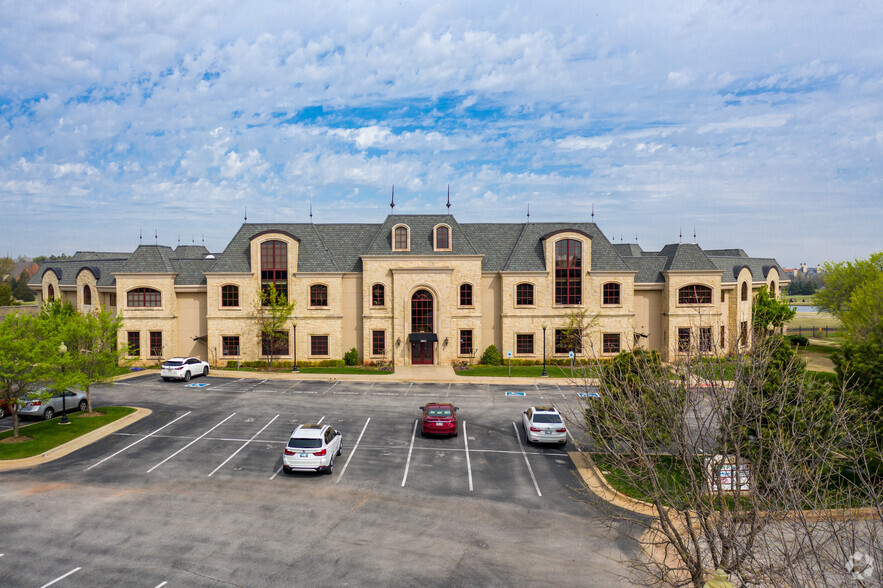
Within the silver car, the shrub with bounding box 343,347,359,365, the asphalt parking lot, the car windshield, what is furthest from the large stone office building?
the car windshield

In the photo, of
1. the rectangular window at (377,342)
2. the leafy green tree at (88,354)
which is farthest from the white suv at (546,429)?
the rectangular window at (377,342)

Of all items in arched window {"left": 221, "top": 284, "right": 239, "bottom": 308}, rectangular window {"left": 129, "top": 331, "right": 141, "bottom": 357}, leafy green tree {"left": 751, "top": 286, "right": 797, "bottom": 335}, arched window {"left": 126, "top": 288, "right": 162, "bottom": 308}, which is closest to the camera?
arched window {"left": 221, "top": 284, "right": 239, "bottom": 308}

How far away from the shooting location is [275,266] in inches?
1831

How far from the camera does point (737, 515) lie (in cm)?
999

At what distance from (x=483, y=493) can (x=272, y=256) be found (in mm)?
32989

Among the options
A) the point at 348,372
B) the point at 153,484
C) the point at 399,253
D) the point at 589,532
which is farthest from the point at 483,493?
the point at 399,253

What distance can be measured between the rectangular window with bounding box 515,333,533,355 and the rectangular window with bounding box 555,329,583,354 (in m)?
2.24

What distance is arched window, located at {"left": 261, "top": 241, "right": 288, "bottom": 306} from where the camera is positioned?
4644 centimetres

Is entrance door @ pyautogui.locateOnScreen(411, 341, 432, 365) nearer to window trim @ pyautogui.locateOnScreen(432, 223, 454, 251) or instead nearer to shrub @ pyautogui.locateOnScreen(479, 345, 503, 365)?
shrub @ pyautogui.locateOnScreen(479, 345, 503, 365)

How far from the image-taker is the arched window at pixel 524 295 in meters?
47.3

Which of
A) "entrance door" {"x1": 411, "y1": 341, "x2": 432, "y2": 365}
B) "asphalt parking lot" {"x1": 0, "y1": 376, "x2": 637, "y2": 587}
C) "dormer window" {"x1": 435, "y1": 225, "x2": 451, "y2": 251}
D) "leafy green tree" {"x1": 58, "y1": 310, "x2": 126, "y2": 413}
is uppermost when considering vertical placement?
"dormer window" {"x1": 435, "y1": 225, "x2": 451, "y2": 251}

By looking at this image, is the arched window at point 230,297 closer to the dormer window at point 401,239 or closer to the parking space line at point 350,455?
the dormer window at point 401,239

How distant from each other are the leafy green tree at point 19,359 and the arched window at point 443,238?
28563 mm

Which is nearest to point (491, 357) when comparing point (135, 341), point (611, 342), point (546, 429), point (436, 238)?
point (611, 342)
